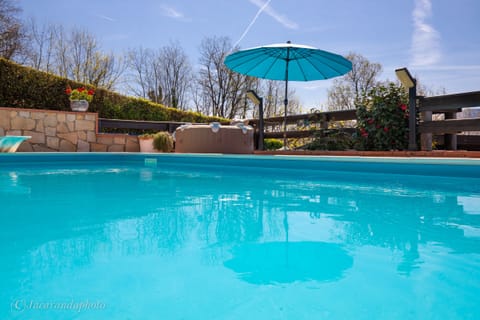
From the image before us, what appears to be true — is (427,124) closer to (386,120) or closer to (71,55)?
(386,120)

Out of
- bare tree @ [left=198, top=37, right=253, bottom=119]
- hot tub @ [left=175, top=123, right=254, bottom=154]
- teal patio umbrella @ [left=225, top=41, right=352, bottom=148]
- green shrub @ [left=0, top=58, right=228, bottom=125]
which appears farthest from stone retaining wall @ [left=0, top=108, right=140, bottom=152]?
bare tree @ [left=198, top=37, right=253, bottom=119]

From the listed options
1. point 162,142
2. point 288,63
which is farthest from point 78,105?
point 288,63

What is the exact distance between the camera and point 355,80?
19203mm

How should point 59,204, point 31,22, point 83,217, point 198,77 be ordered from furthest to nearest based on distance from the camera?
point 198,77, point 31,22, point 59,204, point 83,217

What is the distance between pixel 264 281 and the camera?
35.9 inches

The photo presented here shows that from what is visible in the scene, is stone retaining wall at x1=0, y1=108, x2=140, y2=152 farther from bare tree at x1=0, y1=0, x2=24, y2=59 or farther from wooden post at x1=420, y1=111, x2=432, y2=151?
bare tree at x1=0, y1=0, x2=24, y2=59

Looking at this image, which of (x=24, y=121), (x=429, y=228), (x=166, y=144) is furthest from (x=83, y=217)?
(x=24, y=121)

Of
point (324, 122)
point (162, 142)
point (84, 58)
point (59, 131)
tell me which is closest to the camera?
point (324, 122)

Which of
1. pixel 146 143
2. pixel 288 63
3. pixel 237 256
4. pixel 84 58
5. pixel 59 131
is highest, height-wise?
pixel 84 58

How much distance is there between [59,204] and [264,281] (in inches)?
66.6

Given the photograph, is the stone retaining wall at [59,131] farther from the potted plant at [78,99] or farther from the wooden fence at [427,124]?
the wooden fence at [427,124]

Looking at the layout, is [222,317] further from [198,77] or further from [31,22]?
[198,77]

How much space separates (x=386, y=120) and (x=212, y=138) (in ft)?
11.6

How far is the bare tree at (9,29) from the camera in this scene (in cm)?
1249
